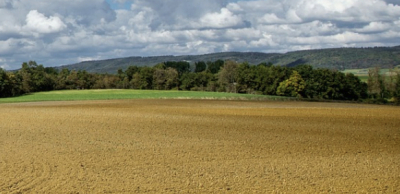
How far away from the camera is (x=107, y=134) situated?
25.5 metres

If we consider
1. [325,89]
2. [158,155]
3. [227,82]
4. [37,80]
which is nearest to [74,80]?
[37,80]

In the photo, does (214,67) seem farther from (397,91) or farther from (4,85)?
(4,85)

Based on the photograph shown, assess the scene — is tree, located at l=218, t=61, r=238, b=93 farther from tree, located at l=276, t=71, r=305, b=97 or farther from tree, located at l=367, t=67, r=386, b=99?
tree, located at l=367, t=67, r=386, b=99

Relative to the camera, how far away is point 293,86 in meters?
109

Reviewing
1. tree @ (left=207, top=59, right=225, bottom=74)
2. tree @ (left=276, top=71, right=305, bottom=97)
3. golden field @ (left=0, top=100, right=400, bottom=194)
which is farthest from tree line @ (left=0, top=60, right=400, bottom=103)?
golden field @ (left=0, top=100, right=400, bottom=194)

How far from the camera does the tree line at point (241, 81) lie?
10756 cm

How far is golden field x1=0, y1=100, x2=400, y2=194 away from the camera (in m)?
14.1

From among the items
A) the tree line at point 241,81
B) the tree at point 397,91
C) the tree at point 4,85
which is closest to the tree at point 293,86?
the tree line at point 241,81

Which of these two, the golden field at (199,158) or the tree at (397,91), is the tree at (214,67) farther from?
the golden field at (199,158)

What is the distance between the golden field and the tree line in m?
77.1

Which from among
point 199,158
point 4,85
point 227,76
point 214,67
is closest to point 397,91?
point 227,76

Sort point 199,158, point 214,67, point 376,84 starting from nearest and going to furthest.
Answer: point 199,158
point 376,84
point 214,67

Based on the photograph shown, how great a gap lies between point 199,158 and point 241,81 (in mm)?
110641

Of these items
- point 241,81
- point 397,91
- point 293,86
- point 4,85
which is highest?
point 4,85
